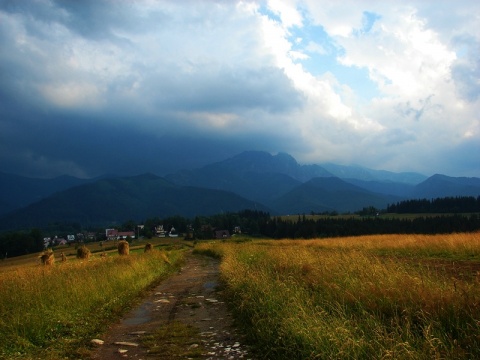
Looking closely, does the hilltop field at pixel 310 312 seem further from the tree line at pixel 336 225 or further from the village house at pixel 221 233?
the village house at pixel 221 233

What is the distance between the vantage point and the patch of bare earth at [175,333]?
23.0 feet

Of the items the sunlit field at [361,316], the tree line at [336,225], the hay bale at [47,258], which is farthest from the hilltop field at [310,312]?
the tree line at [336,225]

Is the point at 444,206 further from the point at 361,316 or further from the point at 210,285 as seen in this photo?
the point at 361,316

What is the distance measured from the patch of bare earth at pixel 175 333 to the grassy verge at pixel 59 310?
552mm

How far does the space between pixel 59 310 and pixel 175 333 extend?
11.1 feet

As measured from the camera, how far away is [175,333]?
845 cm

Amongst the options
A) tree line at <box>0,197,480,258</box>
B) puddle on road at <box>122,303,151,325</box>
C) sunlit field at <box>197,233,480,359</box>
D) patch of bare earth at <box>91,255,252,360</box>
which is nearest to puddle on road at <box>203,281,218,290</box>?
patch of bare earth at <box>91,255,252,360</box>

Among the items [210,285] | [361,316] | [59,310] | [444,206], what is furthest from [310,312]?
[444,206]

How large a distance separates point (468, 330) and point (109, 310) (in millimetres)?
9508

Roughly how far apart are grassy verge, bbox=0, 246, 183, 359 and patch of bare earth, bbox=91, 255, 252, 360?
552 millimetres

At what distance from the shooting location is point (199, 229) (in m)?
159

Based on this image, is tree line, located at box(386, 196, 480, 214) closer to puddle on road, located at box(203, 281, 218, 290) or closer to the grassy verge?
puddle on road, located at box(203, 281, 218, 290)

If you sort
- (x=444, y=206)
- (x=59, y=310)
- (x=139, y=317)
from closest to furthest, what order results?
(x=59, y=310) → (x=139, y=317) → (x=444, y=206)

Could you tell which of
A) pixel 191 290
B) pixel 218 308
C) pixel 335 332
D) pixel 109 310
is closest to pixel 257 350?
pixel 335 332
